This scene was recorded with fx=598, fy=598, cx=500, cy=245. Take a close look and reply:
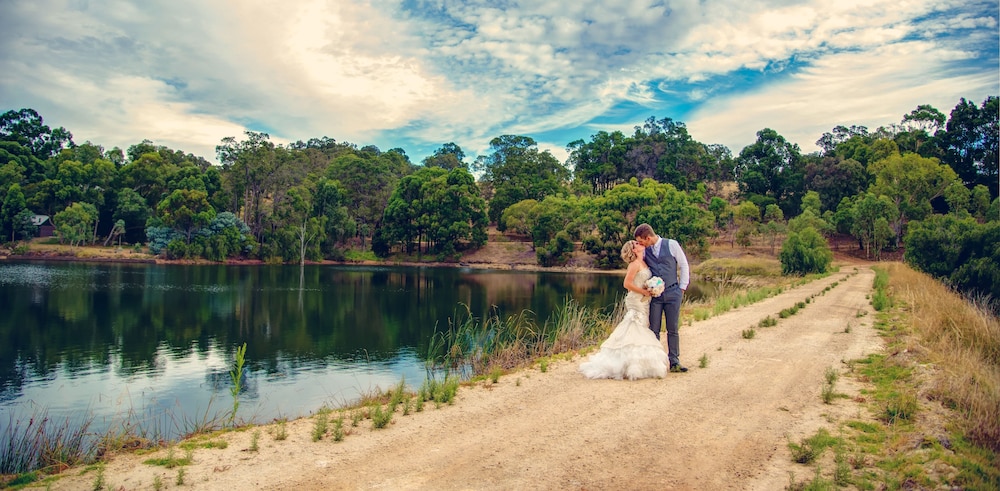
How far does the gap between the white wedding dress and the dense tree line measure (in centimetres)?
4813

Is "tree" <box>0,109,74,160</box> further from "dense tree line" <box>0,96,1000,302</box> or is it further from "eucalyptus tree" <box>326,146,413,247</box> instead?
"eucalyptus tree" <box>326,146,413,247</box>

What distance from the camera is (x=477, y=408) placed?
755 cm

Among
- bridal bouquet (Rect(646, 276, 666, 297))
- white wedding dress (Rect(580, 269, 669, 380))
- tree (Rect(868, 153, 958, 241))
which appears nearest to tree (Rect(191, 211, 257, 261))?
white wedding dress (Rect(580, 269, 669, 380))

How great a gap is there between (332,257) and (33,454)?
6587 cm

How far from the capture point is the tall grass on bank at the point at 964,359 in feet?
18.4

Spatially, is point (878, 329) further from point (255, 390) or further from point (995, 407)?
point (255, 390)

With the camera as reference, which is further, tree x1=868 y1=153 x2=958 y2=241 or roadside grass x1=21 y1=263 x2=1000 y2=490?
tree x1=868 y1=153 x2=958 y2=241

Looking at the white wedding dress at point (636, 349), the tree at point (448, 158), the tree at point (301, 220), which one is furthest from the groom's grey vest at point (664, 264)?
the tree at point (448, 158)

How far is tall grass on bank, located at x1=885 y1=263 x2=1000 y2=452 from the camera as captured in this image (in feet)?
18.4

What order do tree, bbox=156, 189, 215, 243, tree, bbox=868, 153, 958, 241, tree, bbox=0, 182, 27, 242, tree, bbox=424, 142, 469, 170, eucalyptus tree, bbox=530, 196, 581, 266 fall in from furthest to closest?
tree, bbox=424, 142, 469, 170 → eucalyptus tree, bbox=530, 196, 581, 266 → tree, bbox=156, 189, 215, 243 → tree, bbox=0, 182, 27, 242 → tree, bbox=868, 153, 958, 241

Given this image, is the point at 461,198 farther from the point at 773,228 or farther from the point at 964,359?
the point at 964,359

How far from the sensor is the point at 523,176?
79500 mm

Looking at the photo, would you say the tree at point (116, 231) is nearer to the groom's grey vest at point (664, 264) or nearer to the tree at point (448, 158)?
the tree at point (448, 158)

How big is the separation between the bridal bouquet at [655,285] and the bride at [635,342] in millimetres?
92
